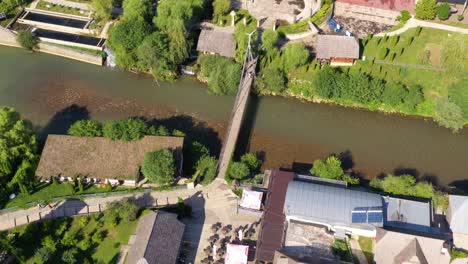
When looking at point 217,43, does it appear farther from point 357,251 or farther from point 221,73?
point 357,251

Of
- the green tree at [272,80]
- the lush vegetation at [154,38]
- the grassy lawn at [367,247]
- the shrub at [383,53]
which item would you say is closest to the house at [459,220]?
the grassy lawn at [367,247]

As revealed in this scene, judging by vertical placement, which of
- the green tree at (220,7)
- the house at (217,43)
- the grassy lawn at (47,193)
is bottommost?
the grassy lawn at (47,193)

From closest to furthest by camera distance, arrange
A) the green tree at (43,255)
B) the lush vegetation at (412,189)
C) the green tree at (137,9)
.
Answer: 1. the green tree at (43,255)
2. the lush vegetation at (412,189)
3. the green tree at (137,9)

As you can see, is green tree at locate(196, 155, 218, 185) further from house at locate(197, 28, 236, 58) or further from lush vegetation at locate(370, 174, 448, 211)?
lush vegetation at locate(370, 174, 448, 211)

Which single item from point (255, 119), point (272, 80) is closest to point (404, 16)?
point (272, 80)

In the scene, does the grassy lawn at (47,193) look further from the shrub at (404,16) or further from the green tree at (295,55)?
the shrub at (404,16)

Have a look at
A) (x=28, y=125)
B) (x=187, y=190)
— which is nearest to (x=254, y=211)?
(x=187, y=190)
